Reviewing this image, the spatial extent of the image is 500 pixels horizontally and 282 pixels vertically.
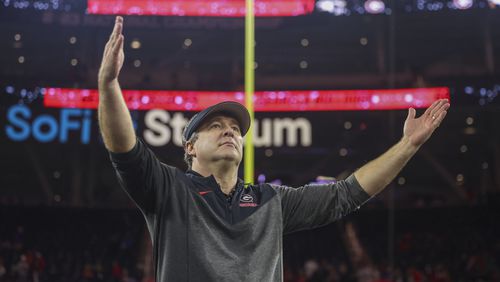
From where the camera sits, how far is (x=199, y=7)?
891 inches

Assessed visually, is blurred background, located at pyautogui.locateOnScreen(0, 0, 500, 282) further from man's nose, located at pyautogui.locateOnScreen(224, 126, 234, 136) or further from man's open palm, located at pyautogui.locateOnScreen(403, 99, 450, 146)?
man's nose, located at pyautogui.locateOnScreen(224, 126, 234, 136)

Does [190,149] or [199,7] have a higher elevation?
[199,7]

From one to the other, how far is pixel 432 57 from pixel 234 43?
8.01 m

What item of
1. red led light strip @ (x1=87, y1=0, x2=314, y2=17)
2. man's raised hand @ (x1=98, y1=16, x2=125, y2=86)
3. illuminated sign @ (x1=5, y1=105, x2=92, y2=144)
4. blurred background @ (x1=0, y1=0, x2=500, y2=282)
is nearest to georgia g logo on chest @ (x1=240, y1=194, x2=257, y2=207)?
man's raised hand @ (x1=98, y1=16, x2=125, y2=86)

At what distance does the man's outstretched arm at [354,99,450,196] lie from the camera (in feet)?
9.65

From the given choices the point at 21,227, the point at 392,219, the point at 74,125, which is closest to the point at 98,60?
the point at 74,125

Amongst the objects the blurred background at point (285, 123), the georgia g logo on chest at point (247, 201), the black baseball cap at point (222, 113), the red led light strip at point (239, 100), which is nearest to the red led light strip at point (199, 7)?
the blurred background at point (285, 123)

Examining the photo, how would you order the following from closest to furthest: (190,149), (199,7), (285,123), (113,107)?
(113,107), (190,149), (285,123), (199,7)

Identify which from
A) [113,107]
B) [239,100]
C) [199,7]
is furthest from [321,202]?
[199,7]

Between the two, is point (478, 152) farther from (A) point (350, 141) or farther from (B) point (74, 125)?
(B) point (74, 125)

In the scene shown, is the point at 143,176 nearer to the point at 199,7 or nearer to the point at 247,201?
the point at 247,201

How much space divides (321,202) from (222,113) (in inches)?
21.7

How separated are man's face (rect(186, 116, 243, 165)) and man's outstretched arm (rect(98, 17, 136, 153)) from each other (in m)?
0.42

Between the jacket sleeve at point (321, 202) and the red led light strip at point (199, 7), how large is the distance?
19723mm
